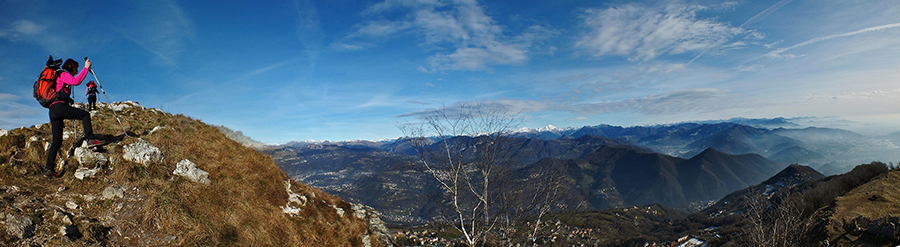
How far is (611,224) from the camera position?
14600 centimetres

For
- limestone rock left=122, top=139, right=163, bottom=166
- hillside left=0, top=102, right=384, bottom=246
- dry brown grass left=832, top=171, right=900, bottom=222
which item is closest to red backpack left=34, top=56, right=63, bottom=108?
hillside left=0, top=102, right=384, bottom=246

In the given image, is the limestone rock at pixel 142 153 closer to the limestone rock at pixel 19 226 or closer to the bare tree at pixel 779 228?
the limestone rock at pixel 19 226

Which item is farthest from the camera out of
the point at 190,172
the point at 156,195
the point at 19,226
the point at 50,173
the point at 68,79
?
the point at 190,172

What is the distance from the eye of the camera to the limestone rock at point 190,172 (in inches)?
449

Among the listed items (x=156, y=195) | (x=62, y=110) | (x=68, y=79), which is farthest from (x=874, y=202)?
(x=62, y=110)

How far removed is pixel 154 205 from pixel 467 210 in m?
12.6

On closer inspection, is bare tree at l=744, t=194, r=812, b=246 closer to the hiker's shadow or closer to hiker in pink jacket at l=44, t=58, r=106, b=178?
hiker in pink jacket at l=44, t=58, r=106, b=178

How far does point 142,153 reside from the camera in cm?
1125

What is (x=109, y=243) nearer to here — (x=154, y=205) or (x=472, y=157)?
(x=154, y=205)

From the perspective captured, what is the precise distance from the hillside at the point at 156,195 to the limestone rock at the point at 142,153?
0.03 m

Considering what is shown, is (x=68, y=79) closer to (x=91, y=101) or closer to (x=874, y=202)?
(x=91, y=101)

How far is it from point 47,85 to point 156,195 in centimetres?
430

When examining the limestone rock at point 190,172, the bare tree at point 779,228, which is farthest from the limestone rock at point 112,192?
the bare tree at point 779,228

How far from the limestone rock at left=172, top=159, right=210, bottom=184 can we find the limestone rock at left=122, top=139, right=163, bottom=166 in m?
0.84
